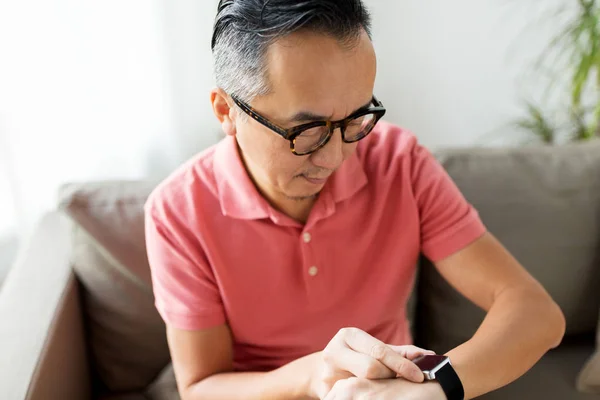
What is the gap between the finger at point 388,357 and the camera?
0.89 meters

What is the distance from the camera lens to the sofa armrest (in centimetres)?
113

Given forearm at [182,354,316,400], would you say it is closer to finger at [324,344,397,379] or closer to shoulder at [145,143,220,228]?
finger at [324,344,397,379]

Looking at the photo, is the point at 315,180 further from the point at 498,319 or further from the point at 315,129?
the point at 498,319

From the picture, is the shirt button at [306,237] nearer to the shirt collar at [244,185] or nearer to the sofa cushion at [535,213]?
the shirt collar at [244,185]

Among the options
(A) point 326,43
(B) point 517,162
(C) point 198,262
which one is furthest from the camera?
(B) point 517,162

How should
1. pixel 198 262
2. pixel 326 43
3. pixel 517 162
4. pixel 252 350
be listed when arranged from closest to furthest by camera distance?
pixel 326 43 → pixel 198 262 → pixel 252 350 → pixel 517 162

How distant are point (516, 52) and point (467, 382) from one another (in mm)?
1228

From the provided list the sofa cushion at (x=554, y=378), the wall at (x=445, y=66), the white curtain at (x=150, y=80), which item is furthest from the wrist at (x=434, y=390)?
the white curtain at (x=150, y=80)

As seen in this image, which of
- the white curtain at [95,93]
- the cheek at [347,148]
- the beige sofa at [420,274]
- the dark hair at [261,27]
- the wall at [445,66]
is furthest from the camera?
the wall at [445,66]

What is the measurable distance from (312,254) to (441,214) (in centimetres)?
25

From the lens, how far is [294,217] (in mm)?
1139

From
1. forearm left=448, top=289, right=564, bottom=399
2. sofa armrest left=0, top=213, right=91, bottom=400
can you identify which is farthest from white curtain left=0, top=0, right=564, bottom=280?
forearm left=448, top=289, right=564, bottom=399

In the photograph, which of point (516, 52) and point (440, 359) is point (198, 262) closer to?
point (440, 359)

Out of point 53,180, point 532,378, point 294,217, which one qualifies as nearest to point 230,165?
point 294,217
